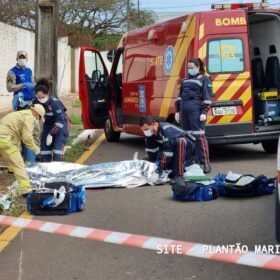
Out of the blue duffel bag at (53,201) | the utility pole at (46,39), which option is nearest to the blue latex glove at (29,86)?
the utility pole at (46,39)

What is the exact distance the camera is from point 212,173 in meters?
8.95

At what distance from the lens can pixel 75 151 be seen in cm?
1141

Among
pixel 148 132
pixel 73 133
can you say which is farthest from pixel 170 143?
pixel 73 133

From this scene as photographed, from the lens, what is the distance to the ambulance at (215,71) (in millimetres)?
9539

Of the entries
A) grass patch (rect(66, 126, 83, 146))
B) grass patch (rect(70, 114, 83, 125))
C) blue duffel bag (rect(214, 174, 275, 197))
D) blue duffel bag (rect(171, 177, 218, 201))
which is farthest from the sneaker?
grass patch (rect(70, 114, 83, 125))

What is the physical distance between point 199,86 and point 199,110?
36cm

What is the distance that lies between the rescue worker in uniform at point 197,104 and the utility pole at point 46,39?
2975mm

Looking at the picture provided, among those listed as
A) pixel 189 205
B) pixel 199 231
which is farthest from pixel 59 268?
pixel 189 205

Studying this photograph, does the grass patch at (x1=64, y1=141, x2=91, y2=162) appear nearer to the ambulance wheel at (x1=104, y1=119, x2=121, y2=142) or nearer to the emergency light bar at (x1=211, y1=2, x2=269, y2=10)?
the ambulance wheel at (x1=104, y1=119, x2=121, y2=142)

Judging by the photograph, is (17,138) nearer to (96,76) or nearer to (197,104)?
(197,104)

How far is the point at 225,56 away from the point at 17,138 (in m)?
3.90

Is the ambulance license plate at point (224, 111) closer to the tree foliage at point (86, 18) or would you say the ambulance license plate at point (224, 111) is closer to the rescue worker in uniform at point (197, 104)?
the rescue worker in uniform at point (197, 104)

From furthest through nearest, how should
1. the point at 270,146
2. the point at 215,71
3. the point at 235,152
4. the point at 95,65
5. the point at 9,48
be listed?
the point at 9,48
the point at 95,65
the point at 235,152
the point at 270,146
the point at 215,71

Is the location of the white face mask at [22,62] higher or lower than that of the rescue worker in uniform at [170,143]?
higher
